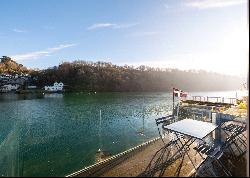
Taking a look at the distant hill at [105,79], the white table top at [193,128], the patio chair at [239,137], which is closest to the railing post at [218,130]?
the patio chair at [239,137]

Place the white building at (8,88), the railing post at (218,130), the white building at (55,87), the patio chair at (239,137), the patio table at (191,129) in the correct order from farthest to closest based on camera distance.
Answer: the white building at (55,87) < the white building at (8,88) < the railing post at (218,130) < the patio chair at (239,137) < the patio table at (191,129)

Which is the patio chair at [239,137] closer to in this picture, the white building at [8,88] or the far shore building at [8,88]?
the far shore building at [8,88]

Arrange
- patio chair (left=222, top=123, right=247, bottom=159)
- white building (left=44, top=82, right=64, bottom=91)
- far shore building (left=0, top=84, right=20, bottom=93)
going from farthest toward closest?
white building (left=44, top=82, right=64, bottom=91), far shore building (left=0, top=84, right=20, bottom=93), patio chair (left=222, top=123, right=247, bottom=159)

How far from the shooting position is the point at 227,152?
1327cm

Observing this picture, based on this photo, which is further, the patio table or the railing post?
the railing post

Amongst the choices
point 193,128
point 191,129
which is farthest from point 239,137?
point 191,129

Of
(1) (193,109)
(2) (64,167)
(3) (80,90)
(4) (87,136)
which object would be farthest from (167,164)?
(3) (80,90)

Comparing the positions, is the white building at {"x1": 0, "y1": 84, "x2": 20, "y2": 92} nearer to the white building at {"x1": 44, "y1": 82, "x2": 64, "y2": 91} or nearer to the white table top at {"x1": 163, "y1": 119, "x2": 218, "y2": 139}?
the white building at {"x1": 44, "y1": 82, "x2": 64, "y2": 91}

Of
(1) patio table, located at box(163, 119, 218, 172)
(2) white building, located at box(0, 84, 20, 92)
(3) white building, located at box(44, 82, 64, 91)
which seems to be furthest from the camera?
(3) white building, located at box(44, 82, 64, 91)

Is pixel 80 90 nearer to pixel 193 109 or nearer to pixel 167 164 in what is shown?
pixel 193 109

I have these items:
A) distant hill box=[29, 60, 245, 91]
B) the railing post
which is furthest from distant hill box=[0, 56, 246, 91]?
the railing post

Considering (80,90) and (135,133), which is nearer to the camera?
(135,133)

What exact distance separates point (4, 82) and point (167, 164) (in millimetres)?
166520

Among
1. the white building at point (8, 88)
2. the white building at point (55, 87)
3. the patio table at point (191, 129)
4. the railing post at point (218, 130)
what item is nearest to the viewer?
the patio table at point (191, 129)
